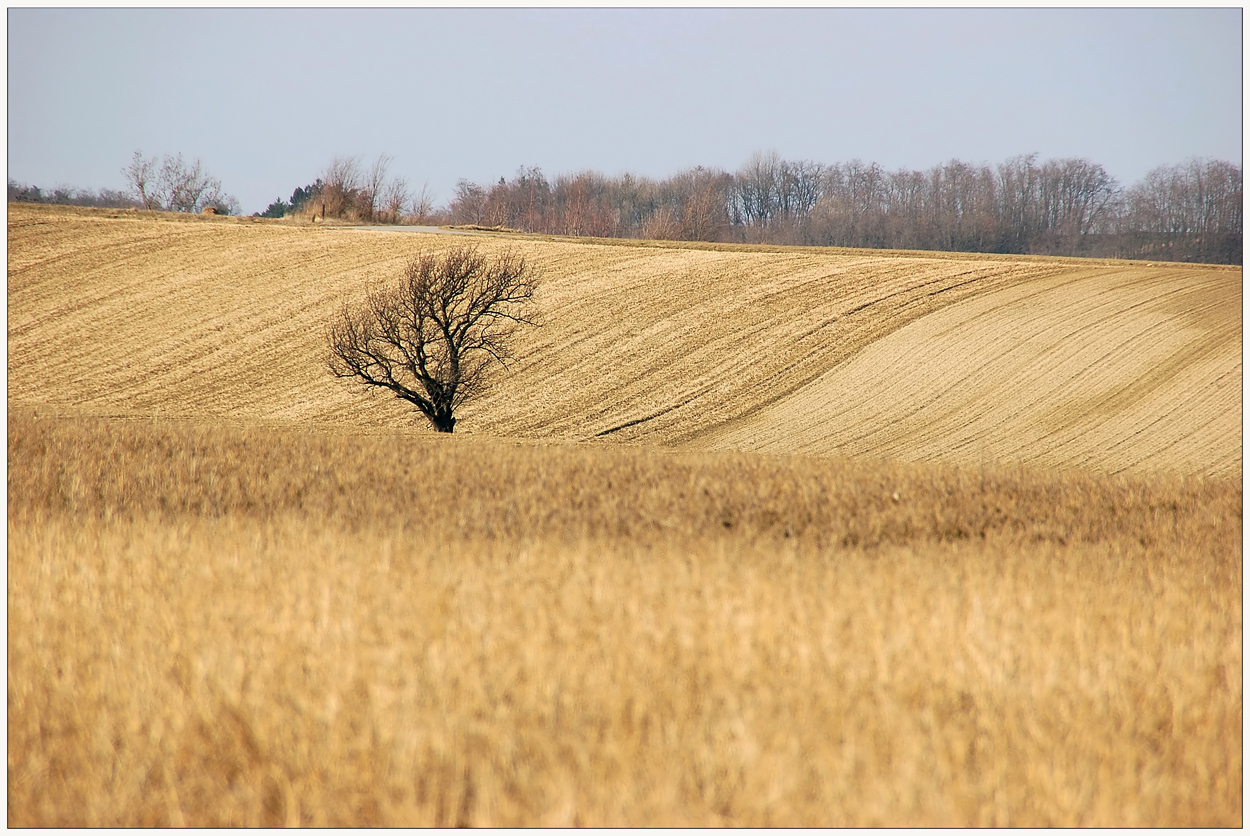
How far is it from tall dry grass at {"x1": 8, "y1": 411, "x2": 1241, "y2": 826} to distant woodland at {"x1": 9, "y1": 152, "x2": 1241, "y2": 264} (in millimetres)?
37838

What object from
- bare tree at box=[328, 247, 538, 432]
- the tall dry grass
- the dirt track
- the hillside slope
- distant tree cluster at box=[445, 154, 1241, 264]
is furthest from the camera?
distant tree cluster at box=[445, 154, 1241, 264]

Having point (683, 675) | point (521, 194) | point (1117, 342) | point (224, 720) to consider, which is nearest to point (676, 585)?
point (683, 675)

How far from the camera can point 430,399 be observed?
63.5 ft

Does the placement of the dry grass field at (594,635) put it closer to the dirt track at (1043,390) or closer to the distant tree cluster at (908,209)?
the dirt track at (1043,390)

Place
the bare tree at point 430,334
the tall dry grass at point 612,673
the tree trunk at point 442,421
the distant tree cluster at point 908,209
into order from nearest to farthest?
the tall dry grass at point 612,673 < the bare tree at point 430,334 < the tree trunk at point 442,421 < the distant tree cluster at point 908,209

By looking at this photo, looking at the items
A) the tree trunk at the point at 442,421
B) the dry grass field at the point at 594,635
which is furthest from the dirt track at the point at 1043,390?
the dry grass field at the point at 594,635

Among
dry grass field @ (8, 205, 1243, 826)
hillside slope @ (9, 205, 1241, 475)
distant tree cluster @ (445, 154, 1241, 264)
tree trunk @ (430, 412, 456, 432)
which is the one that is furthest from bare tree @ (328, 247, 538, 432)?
distant tree cluster @ (445, 154, 1241, 264)

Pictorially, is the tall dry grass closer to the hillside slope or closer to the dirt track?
the hillside slope

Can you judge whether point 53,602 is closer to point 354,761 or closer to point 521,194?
point 354,761

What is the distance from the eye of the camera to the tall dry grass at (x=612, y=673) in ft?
10.4

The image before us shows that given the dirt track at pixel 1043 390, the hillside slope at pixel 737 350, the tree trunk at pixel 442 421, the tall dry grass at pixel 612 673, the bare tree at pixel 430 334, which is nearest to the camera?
the tall dry grass at pixel 612 673

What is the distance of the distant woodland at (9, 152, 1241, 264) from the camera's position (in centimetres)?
4944

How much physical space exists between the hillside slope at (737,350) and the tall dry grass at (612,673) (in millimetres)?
10176

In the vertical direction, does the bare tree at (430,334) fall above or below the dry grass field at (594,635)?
above
